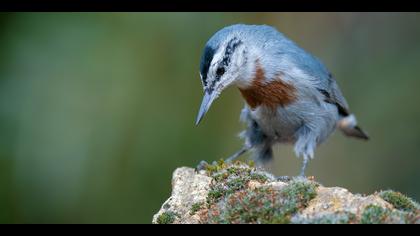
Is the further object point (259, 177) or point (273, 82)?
point (273, 82)

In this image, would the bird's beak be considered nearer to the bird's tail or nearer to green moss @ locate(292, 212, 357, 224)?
green moss @ locate(292, 212, 357, 224)

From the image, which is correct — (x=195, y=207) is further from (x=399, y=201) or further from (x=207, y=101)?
(x=399, y=201)

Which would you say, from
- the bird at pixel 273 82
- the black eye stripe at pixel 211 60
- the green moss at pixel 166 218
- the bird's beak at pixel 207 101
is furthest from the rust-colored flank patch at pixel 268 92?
the green moss at pixel 166 218

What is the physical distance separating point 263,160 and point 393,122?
109 inches

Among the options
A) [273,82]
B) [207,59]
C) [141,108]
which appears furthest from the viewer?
[141,108]

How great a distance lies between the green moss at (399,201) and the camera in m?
4.09

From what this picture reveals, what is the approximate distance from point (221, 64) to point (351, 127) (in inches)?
102

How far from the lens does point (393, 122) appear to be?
8.66 meters

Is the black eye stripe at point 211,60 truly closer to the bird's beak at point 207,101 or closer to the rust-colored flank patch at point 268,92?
the bird's beak at point 207,101

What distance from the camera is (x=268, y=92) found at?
593cm

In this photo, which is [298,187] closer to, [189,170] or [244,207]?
[244,207]

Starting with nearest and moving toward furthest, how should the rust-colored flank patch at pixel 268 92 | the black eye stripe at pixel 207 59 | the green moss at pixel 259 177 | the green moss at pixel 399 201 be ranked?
the green moss at pixel 399 201, the green moss at pixel 259 177, the black eye stripe at pixel 207 59, the rust-colored flank patch at pixel 268 92

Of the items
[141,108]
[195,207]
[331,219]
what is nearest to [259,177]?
[195,207]
